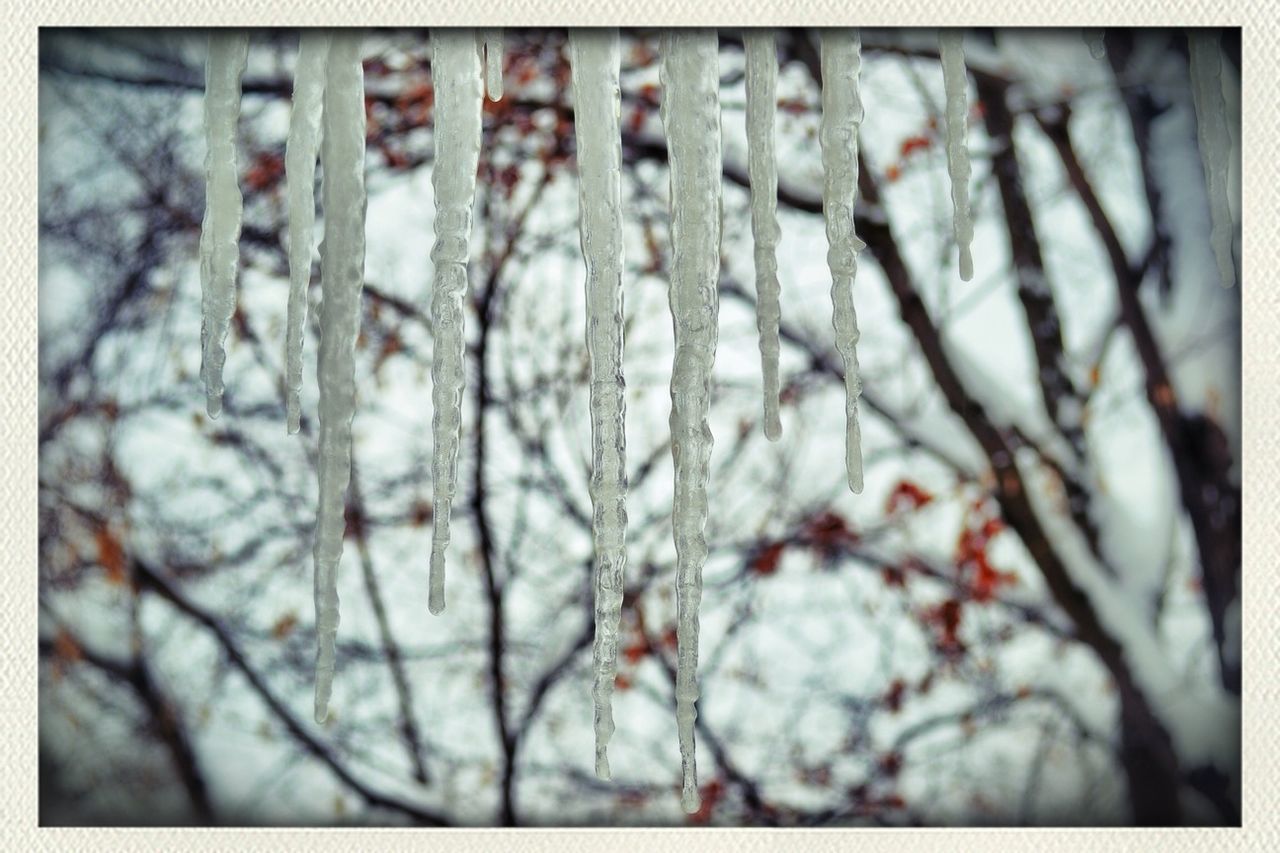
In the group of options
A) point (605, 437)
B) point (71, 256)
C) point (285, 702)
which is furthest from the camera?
point (285, 702)

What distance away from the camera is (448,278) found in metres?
0.96

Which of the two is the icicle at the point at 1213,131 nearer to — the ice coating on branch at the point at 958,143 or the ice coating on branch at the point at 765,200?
the ice coating on branch at the point at 958,143

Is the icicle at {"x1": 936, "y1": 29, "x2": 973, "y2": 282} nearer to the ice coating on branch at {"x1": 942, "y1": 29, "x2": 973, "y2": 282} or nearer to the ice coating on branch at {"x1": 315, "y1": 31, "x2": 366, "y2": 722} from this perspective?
the ice coating on branch at {"x1": 942, "y1": 29, "x2": 973, "y2": 282}

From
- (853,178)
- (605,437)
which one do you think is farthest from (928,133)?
(605,437)

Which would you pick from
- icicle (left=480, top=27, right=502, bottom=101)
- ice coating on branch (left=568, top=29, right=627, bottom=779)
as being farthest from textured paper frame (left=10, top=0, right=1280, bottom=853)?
ice coating on branch (left=568, top=29, right=627, bottom=779)

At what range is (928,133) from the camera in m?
1.29

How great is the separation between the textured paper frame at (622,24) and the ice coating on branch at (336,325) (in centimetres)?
14

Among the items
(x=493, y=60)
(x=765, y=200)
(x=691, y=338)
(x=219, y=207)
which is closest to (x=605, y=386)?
(x=691, y=338)

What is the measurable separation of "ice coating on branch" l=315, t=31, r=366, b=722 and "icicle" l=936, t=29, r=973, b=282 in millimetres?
660

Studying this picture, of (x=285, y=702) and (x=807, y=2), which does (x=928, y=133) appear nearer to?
(x=807, y=2)

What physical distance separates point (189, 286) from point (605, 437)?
0.73m

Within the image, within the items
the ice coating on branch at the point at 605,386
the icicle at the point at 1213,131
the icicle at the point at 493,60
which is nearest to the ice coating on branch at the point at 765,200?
the ice coating on branch at the point at 605,386

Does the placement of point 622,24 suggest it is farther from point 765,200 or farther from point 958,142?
point 958,142

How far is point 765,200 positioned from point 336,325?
0.50 m
